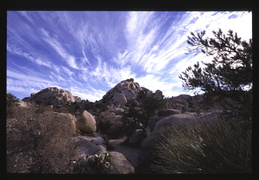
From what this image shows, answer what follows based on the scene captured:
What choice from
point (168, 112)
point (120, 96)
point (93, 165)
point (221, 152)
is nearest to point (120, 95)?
point (120, 96)

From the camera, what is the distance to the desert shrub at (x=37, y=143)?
300 cm

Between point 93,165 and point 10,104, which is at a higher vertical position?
point 10,104

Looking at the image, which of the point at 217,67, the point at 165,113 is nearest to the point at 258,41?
the point at 217,67

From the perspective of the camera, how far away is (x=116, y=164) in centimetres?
437

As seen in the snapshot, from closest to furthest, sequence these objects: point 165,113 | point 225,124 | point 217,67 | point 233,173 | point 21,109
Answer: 1. point 233,173
2. point 217,67
3. point 225,124
4. point 21,109
5. point 165,113

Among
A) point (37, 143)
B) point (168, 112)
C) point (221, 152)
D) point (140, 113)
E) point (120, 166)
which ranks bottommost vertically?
point (120, 166)

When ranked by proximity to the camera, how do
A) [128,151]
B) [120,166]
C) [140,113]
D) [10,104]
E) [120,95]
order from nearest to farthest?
[120,166], [10,104], [128,151], [140,113], [120,95]

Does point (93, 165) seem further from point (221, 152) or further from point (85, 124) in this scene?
point (85, 124)

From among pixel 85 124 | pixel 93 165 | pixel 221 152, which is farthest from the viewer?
pixel 85 124

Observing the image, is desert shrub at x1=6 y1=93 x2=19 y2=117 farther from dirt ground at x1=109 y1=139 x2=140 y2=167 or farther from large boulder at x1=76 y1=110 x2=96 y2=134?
dirt ground at x1=109 y1=139 x2=140 y2=167

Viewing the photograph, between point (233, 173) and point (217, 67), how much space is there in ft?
5.10

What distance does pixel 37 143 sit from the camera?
10.9 ft
